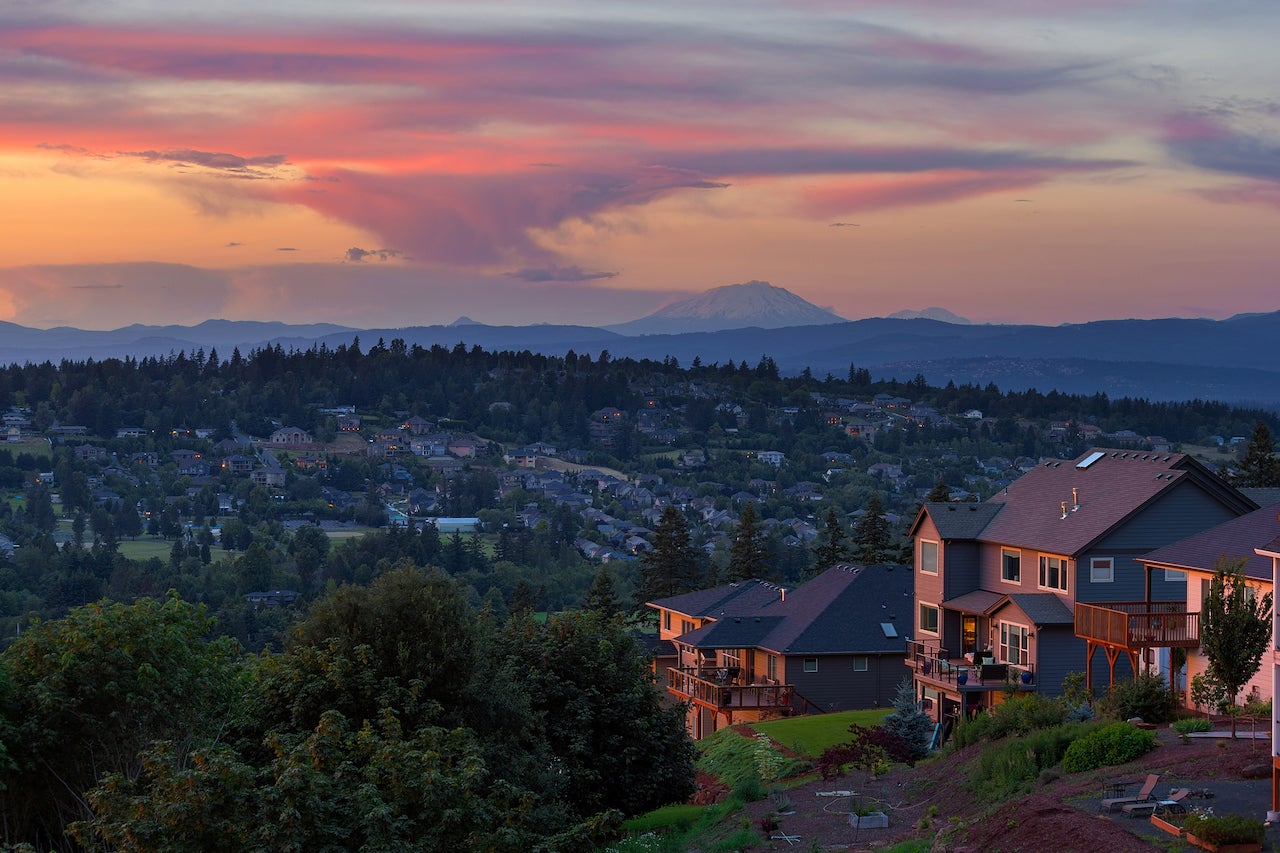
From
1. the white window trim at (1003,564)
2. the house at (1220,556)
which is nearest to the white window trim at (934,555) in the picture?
the white window trim at (1003,564)

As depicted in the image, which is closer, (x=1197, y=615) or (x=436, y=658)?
(x=436, y=658)

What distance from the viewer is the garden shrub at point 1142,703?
27.7m

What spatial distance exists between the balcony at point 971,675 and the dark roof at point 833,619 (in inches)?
261

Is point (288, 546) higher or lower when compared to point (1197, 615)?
lower

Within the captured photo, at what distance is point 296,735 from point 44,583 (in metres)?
106

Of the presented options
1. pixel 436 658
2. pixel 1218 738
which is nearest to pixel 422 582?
pixel 436 658

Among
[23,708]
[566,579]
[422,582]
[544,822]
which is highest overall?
[422,582]

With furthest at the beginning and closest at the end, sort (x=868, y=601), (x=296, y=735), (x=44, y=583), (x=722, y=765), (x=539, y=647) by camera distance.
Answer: (x=44, y=583)
(x=868, y=601)
(x=722, y=765)
(x=539, y=647)
(x=296, y=735)

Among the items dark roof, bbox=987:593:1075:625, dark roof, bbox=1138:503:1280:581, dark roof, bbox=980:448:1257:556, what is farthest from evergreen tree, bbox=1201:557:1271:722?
dark roof, bbox=980:448:1257:556

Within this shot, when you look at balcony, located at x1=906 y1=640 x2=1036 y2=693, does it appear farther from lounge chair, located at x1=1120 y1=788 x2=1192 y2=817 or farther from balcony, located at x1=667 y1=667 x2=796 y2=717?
lounge chair, located at x1=1120 y1=788 x2=1192 y2=817

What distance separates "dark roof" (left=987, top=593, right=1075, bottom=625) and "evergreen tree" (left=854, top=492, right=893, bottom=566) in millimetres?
31564

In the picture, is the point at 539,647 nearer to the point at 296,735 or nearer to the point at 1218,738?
the point at 296,735

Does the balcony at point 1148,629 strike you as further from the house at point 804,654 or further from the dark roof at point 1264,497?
the house at point 804,654

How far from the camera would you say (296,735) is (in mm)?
23359
